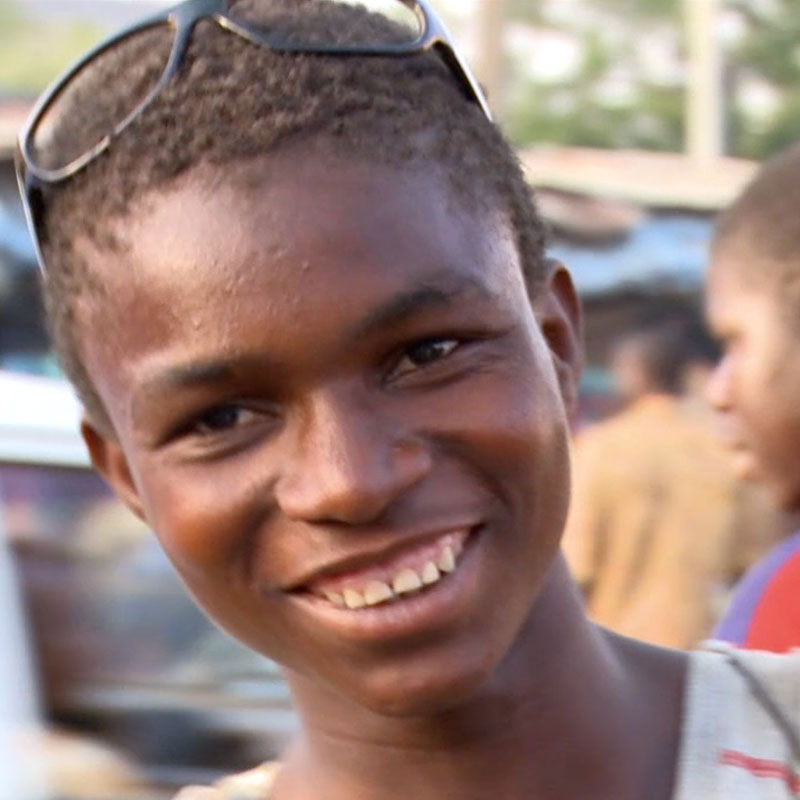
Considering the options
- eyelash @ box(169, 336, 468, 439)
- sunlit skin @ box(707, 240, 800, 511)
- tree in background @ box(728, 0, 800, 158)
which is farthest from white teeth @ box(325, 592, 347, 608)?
tree in background @ box(728, 0, 800, 158)

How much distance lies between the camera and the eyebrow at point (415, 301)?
1310 millimetres

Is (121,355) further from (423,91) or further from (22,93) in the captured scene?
(22,93)

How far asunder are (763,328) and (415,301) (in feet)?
5.14

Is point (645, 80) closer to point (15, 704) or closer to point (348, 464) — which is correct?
point (15, 704)

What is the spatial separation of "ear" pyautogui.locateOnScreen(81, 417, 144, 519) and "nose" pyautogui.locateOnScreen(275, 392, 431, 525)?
0.33m

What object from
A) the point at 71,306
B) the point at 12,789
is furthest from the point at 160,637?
the point at 71,306

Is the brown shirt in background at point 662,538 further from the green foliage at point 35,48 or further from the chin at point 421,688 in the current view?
the green foliage at point 35,48

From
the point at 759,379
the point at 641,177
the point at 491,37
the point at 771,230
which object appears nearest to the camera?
the point at 759,379

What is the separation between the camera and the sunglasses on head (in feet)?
4.66

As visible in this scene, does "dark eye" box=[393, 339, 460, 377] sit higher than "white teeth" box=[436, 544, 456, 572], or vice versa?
"dark eye" box=[393, 339, 460, 377]

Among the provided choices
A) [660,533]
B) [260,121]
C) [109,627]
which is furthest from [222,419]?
[660,533]

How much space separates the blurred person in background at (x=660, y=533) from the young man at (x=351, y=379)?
2565 mm

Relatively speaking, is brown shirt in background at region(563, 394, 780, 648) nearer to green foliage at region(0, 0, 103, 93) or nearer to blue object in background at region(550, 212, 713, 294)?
blue object in background at region(550, 212, 713, 294)

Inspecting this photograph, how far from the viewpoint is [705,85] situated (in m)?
9.09
